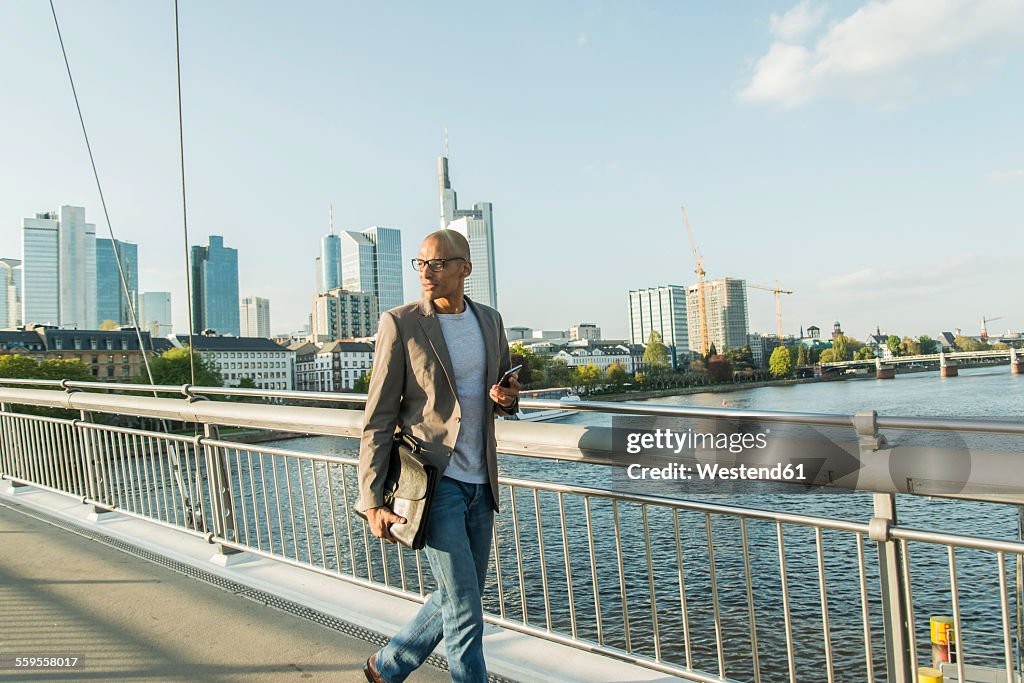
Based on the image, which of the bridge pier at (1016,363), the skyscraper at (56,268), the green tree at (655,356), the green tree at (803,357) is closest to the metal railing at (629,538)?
the bridge pier at (1016,363)

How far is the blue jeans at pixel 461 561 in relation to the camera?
2430 mm

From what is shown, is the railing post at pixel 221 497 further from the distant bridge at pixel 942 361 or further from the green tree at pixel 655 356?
the green tree at pixel 655 356

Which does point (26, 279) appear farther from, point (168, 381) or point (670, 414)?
point (670, 414)

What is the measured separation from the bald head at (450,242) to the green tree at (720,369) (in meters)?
114

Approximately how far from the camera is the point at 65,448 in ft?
21.2

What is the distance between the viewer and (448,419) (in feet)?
8.09

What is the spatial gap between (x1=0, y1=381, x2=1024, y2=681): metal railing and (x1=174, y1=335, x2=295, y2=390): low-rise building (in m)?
92.7

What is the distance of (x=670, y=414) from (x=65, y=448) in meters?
5.94

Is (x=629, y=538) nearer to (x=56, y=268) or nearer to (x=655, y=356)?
(x=655, y=356)

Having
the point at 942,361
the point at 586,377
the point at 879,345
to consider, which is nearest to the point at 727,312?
the point at 879,345

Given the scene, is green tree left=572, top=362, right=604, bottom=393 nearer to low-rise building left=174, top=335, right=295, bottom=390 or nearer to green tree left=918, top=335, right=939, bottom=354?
Result: low-rise building left=174, top=335, right=295, bottom=390

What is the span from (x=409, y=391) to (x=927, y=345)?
Answer: 17670 cm

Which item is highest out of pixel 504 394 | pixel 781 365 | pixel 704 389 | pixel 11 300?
pixel 11 300

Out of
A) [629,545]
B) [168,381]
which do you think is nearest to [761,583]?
[629,545]
